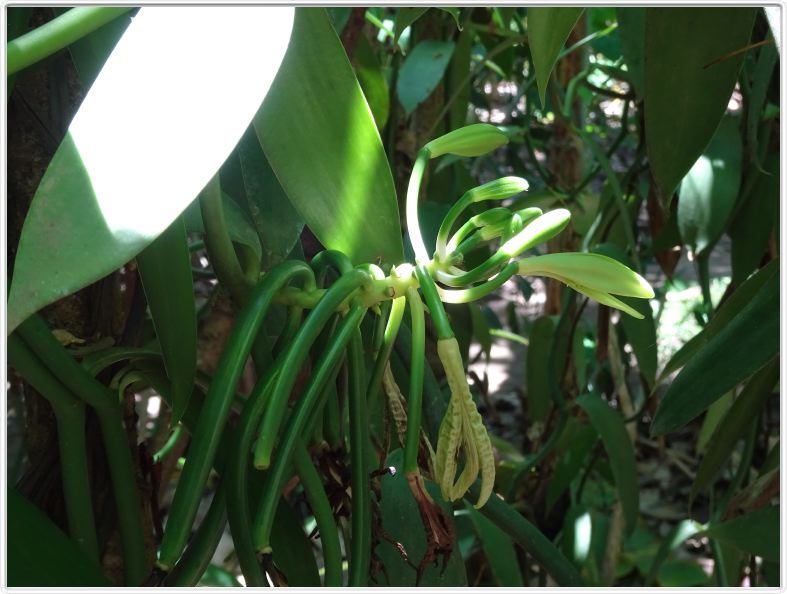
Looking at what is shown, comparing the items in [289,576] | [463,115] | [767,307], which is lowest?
[289,576]

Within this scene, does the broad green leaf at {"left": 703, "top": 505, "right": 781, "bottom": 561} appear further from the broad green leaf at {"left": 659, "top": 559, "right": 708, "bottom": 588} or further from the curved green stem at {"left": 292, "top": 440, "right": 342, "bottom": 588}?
the broad green leaf at {"left": 659, "top": 559, "right": 708, "bottom": 588}

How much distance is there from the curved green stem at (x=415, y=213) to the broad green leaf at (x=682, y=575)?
3.54 feet

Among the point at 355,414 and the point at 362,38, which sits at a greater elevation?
the point at 362,38

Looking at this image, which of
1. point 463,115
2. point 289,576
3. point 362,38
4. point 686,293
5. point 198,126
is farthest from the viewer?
point 686,293

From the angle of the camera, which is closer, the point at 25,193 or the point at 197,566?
the point at 197,566

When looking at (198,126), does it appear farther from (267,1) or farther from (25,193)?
(25,193)

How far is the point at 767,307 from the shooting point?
0.38 metres

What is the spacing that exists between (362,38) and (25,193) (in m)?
0.49

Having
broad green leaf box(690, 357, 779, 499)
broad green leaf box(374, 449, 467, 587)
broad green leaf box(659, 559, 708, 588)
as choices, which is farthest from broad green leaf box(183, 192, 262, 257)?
broad green leaf box(659, 559, 708, 588)

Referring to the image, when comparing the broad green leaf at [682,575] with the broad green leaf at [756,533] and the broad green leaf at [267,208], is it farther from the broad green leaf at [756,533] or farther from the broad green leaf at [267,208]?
the broad green leaf at [267,208]

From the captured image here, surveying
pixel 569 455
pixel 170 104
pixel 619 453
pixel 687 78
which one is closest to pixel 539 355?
pixel 569 455

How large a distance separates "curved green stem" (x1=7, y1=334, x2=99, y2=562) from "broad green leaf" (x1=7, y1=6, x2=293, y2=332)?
140mm

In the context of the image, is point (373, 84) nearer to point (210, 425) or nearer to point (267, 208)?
point (267, 208)

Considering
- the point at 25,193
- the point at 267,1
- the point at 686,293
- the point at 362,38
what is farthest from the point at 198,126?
the point at 686,293
